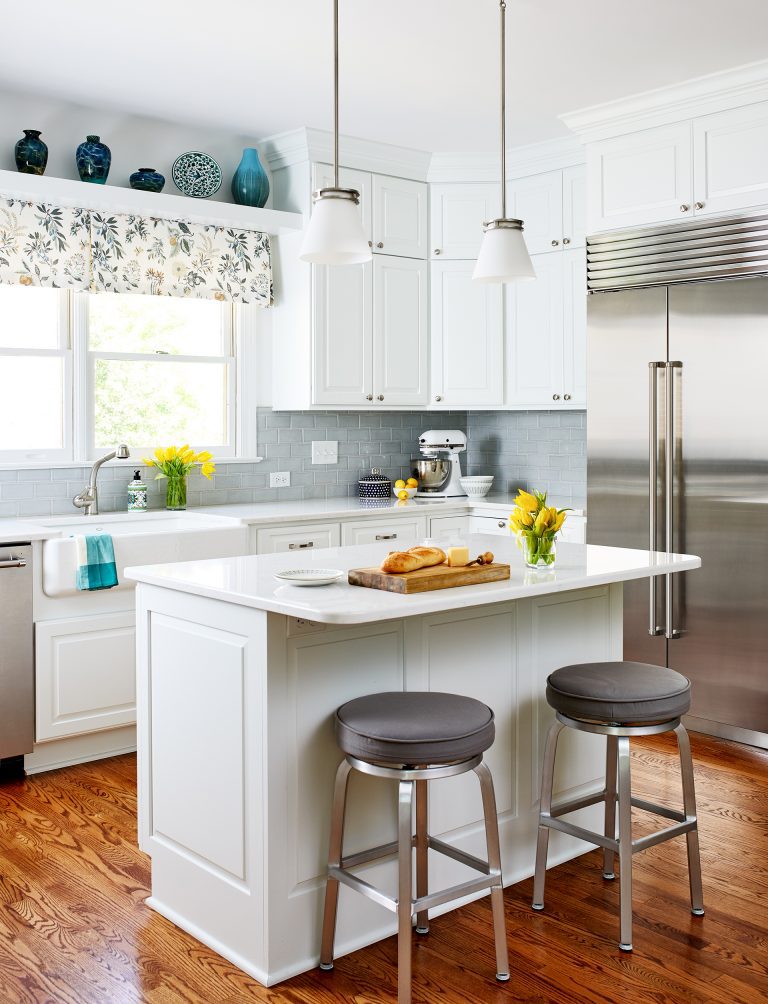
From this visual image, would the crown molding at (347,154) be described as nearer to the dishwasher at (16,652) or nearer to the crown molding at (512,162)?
the crown molding at (512,162)

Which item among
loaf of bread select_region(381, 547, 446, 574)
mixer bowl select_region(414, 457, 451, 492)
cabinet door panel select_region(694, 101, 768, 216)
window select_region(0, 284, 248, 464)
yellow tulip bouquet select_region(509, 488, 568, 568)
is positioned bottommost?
loaf of bread select_region(381, 547, 446, 574)

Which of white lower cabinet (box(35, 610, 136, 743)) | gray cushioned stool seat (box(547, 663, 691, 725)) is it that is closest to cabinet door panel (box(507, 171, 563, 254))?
white lower cabinet (box(35, 610, 136, 743))

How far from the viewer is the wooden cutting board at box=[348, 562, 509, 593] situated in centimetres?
247

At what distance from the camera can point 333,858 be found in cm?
243

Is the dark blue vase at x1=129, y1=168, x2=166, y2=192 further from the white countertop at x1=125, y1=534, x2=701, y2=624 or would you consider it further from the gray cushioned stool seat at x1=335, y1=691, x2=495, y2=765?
the gray cushioned stool seat at x1=335, y1=691, x2=495, y2=765

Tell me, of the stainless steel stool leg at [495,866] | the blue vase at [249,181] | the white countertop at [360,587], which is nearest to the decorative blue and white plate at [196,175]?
the blue vase at [249,181]

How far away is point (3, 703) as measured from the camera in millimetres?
3684

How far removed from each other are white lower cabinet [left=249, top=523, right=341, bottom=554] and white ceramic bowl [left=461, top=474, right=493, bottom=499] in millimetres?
1043

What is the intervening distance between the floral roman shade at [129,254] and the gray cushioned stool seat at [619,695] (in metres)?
2.77

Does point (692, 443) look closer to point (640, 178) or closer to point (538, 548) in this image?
point (640, 178)

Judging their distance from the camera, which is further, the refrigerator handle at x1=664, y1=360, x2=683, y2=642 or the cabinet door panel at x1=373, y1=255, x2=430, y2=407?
the cabinet door panel at x1=373, y1=255, x2=430, y2=407

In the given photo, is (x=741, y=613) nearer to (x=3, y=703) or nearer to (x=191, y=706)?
(x=191, y=706)

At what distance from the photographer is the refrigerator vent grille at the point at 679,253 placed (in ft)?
13.1

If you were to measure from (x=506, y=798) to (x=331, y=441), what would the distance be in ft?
9.25
